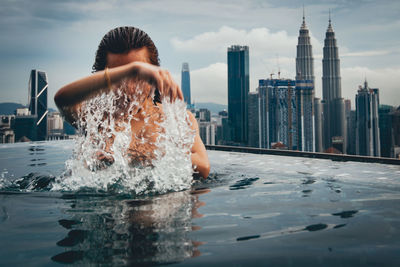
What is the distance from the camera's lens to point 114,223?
1.48 meters

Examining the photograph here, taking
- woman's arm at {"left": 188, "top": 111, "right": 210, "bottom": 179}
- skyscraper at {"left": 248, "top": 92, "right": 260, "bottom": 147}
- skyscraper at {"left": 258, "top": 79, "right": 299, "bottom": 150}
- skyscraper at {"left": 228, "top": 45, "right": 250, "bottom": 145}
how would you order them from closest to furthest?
woman's arm at {"left": 188, "top": 111, "right": 210, "bottom": 179}
skyscraper at {"left": 258, "top": 79, "right": 299, "bottom": 150}
skyscraper at {"left": 248, "top": 92, "right": 260, "bottom": 147}
skyscraper at {"left": 228, "top": 45, "right": 250, "bottom": 145}

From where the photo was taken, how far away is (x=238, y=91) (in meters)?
94.2

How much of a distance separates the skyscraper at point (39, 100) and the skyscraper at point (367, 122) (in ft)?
195

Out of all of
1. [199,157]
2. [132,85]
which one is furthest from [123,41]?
[199,157]

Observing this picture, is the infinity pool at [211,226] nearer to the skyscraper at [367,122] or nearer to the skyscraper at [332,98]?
the skyscraper at [367,122]

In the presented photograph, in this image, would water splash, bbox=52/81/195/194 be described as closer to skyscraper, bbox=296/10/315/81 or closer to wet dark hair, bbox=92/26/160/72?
wet dark hair, bbox=92/26/160/72

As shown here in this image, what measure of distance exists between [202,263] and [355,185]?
6.10 feet

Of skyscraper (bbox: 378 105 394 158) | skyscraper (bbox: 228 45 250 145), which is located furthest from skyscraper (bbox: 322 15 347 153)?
skyscraper (bbox: 228 45 250 145)

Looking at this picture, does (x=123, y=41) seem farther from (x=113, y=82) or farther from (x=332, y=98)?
(x=332, y=98)

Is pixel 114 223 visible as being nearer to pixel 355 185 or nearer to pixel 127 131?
pixel 127 131

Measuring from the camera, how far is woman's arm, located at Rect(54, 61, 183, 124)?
1782 mm

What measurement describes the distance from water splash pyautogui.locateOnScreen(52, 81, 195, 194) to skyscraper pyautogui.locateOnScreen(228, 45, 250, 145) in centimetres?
6902

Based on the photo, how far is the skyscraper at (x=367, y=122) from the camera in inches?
2621

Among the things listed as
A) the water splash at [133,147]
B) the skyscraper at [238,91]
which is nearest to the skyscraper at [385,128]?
the skyscraper at [238,91]
